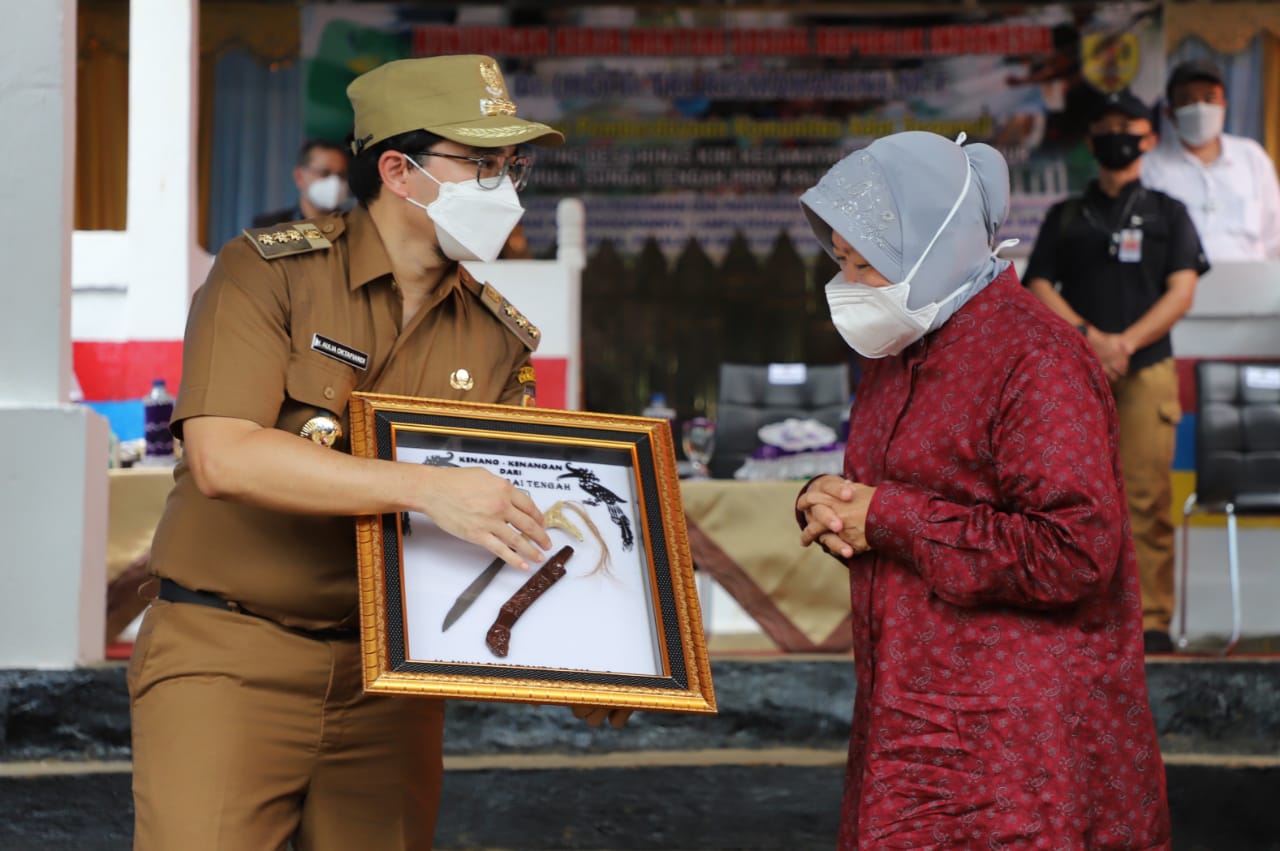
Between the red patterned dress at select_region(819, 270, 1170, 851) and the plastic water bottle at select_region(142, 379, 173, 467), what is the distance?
3085mm

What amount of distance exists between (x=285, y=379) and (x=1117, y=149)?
159 inches

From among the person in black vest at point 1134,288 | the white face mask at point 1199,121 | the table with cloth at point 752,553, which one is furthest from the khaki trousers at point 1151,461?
the white face mask at point 1199,121

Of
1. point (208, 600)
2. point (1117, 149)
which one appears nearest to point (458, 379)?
point (208, 600)

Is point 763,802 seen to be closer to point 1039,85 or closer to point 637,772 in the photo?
point 637,772

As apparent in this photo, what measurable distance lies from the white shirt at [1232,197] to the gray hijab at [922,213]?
641cm

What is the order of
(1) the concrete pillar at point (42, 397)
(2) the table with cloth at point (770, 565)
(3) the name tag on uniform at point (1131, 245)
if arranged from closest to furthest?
(1) the concrete pillar at point (42, 397), (2) the table with cloth at point (770, 565), (3) the name tag on uniform at point (1131, 245)

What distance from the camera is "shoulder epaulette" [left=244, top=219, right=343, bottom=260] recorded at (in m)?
2.00

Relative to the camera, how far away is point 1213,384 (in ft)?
17.7

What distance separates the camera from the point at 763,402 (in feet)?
18.8

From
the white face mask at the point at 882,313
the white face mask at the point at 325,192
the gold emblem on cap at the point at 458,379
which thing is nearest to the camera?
the white face mask at the point at 882,313

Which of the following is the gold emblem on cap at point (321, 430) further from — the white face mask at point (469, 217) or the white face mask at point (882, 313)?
the white face mask at point (882, 313)

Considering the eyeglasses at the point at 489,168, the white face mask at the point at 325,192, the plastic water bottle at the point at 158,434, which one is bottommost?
the plastic water bottle at the point at 158,434

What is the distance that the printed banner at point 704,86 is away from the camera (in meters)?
9.30

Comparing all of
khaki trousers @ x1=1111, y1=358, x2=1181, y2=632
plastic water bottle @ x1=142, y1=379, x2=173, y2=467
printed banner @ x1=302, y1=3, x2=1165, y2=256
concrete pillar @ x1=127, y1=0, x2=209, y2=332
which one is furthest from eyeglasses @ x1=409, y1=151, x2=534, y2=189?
printed banner @ x1=302, y1=3, x2=1165, y2=256
